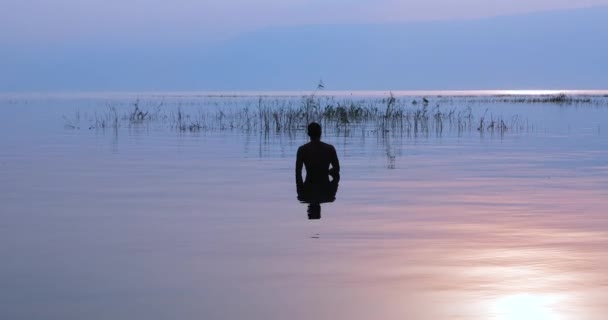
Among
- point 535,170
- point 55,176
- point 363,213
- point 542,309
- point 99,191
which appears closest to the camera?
point 542,309

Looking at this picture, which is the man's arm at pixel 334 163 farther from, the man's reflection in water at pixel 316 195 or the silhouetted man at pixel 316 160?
the man's reflection in water at pixel 316 195

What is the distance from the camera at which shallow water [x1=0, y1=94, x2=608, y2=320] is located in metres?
7.72

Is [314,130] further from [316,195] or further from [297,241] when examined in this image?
[297,241]

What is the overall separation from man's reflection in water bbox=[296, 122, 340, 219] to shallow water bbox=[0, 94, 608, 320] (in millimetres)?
282

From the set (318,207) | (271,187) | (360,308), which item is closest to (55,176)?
(271,187)

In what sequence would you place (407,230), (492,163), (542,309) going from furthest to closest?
(492,163), (407,230), (542,309)

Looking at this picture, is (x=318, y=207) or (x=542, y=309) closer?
(x=542, y=309)

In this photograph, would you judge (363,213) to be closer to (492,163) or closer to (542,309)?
(542,309)

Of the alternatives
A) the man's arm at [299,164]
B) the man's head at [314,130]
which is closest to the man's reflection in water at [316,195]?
the man's arm at [299,164]

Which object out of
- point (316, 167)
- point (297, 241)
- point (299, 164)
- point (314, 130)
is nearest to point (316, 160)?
point (316, 167)

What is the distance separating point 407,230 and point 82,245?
3.52 metres

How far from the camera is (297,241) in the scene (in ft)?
34.9

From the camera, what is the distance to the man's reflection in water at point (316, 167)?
49.4ft

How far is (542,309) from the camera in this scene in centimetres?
745
